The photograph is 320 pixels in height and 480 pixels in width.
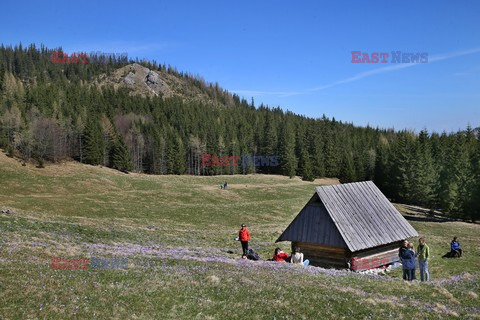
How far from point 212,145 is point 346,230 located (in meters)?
113

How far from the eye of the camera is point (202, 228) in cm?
4597

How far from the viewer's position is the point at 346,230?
2520 centimetres

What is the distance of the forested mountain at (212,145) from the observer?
85.8 meters

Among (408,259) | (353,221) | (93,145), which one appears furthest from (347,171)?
(408,259)

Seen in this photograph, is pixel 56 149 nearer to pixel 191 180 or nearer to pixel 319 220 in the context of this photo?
pixel 191 180

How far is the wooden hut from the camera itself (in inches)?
989

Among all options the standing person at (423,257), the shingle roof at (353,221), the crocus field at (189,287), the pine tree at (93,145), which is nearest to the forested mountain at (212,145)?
the pine tree at (93,145)

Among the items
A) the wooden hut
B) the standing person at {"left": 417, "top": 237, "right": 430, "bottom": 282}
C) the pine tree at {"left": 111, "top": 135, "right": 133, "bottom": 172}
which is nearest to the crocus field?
the standing person at {"left": 417, "top": 237, "right": 430, "bottom": 282}

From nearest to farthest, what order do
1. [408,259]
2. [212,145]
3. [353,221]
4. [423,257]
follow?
[408,259]
[423,257]
[353,221]
[212,145]

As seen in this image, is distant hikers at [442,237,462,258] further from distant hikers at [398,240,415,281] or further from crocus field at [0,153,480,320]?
distant hikers at [398,240,415,281]

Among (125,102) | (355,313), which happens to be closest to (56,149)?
(125,102)

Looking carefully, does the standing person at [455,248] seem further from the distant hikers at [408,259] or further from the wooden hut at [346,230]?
the distant hikers at [408,259]

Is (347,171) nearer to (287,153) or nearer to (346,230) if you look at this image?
(287,153)

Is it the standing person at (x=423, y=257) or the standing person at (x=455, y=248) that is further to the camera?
the standing person at (x=455, y=248)
